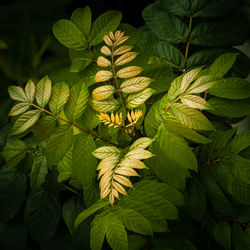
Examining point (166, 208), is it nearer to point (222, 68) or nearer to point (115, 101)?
point (115, 101)

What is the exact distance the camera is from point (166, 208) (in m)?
0.61

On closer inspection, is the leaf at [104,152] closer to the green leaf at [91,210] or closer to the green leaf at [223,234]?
the green leaf at [91,210]

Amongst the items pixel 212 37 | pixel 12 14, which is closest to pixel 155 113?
pixel 212 37

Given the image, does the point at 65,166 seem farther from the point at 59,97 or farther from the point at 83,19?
the point at 83,19

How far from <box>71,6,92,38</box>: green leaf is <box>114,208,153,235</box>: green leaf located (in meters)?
0.53

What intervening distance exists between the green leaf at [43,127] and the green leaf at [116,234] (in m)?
0.30

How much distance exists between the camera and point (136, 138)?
682 mm

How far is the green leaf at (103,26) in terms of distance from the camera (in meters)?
0.68

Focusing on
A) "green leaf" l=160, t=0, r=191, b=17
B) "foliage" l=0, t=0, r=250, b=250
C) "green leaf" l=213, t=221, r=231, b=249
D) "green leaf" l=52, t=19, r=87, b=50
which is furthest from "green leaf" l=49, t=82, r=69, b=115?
"green leaf" l=213, t=221, r=231, b=249

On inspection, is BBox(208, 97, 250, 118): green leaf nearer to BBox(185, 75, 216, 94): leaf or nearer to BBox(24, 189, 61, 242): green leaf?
BBox(185, 75, 216, 94): leaf

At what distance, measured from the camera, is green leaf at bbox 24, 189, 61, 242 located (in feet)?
2.72

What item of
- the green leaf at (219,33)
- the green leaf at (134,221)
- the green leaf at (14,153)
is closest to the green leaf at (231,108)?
the green leaf at (219,33)

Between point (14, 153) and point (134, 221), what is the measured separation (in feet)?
1.45

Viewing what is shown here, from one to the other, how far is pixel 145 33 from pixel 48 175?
2.27 ft
